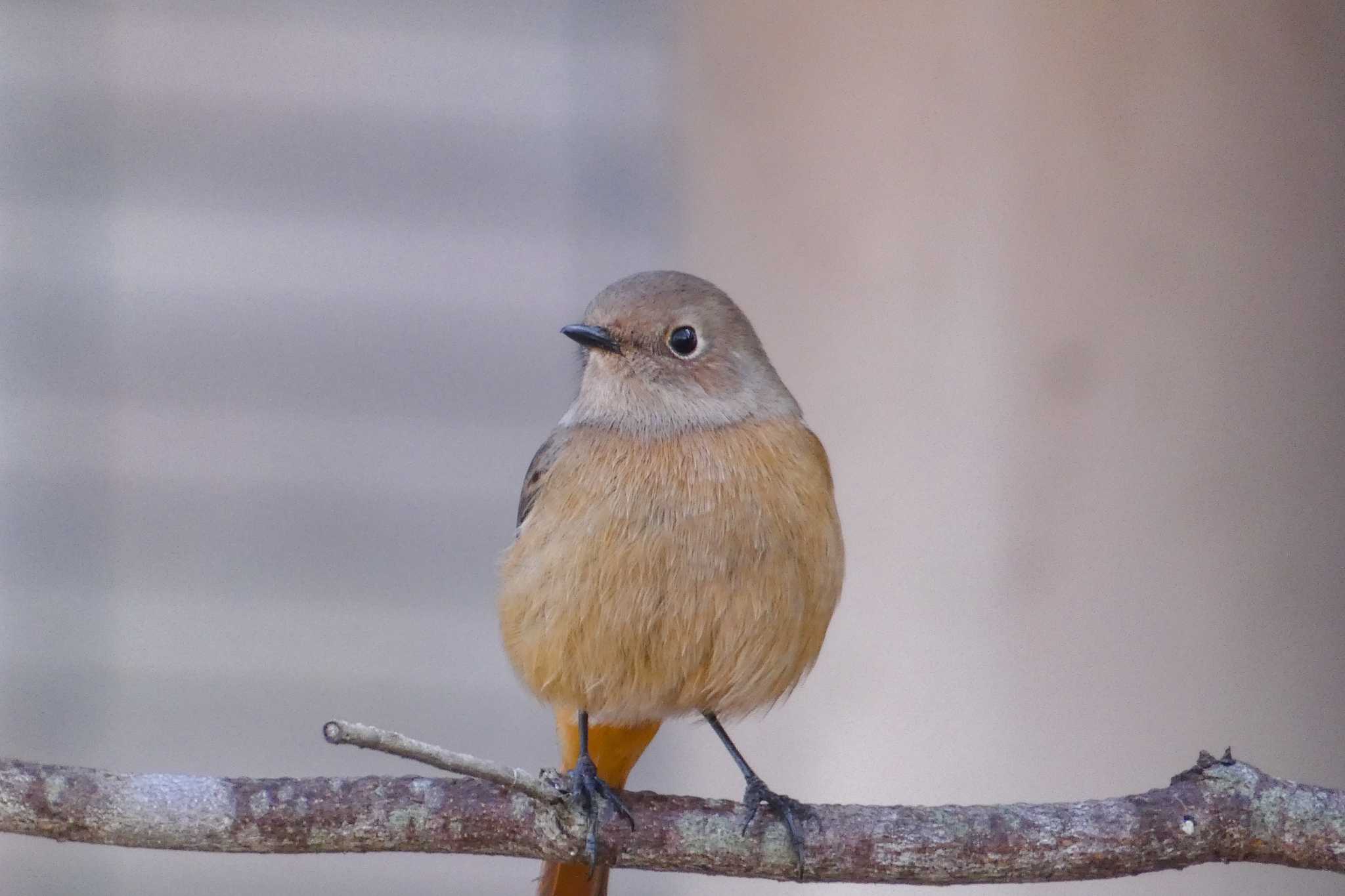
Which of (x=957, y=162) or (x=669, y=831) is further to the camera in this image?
(x=957, y=162)

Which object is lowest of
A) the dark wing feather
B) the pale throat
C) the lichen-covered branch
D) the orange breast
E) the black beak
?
the lichen-covered branch

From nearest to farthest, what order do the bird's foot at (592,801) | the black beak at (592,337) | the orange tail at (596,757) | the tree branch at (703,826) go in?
the tree branch at (703,826) < the bird's foot at (592,801) < the black beak at (592,337) < the orange tail at (596,757)

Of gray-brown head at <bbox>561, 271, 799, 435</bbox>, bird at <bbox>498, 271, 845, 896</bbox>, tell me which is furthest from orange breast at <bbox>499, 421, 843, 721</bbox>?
gray-brown head at <bbox>561, 271, 799, 435</bbox>

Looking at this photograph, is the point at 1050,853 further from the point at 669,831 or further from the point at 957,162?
the point at 957,162

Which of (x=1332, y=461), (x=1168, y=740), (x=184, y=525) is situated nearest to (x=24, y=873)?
(x=184, y=525)

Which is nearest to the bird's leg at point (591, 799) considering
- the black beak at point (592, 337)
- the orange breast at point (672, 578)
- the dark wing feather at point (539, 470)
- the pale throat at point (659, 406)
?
the orange breast at point (672, 578)

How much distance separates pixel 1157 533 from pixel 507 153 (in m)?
3.05

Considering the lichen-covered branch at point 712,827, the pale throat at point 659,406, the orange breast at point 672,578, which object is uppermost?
the pale throat at point 659,406

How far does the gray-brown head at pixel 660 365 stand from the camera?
3.74 m

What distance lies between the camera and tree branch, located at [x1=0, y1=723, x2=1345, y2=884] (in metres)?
2.80

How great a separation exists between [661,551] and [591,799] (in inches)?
23.0

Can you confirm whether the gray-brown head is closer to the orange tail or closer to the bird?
the bird

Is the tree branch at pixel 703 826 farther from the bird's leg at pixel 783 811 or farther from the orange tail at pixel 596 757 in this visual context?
the orange tail at pixel 596 757

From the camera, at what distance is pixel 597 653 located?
11.1 feet
